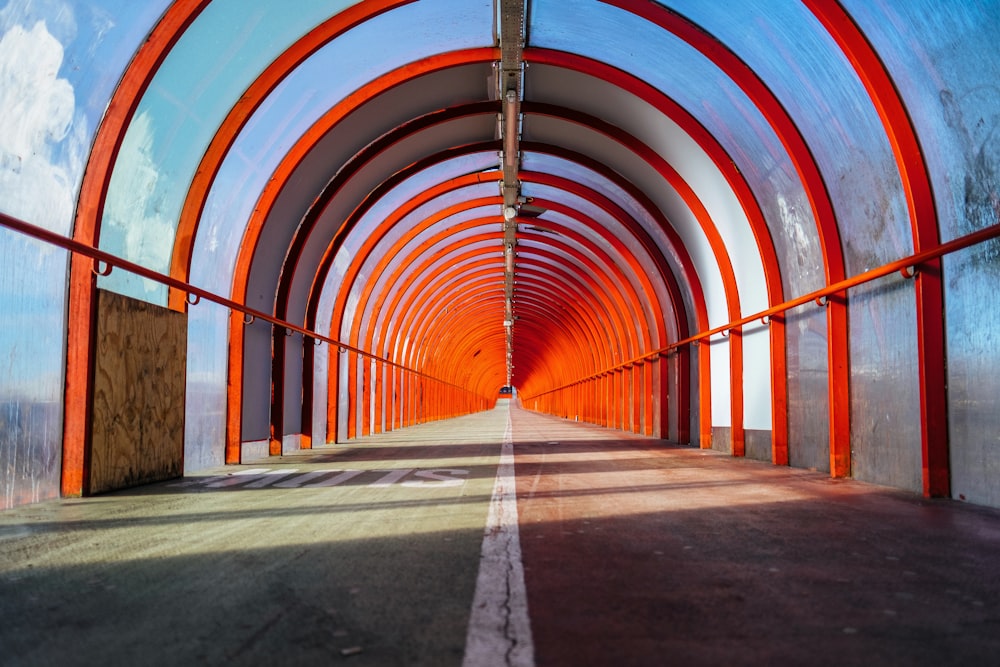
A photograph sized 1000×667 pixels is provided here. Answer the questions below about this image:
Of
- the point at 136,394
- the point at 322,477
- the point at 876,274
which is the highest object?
the point at 876,274

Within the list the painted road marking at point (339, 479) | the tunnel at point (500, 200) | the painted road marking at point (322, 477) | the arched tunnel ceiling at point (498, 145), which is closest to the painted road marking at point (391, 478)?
the painted road marking at point (322, 477)

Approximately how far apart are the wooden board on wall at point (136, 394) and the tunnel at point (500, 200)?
0.04 m

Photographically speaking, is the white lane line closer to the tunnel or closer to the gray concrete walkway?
the gray concrete walkway

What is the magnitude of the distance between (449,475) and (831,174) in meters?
6.28

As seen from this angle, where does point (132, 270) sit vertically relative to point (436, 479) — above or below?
above

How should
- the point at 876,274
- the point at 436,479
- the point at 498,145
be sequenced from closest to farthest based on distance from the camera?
1. the point at 876,274
2. the point at 436,479
3. the point at 498,145

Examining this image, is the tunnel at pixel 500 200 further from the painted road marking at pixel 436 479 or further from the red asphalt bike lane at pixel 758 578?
the red asphalt bike lane at pixel 758 578

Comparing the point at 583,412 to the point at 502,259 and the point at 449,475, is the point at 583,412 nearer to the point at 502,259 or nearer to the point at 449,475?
the point at 502,259

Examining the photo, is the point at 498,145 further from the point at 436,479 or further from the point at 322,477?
the point at 436,479

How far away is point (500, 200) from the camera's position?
67.6 ft

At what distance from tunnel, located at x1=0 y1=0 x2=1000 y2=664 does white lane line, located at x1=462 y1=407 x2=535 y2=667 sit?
4.35 metres

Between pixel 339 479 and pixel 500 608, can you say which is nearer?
pixel 500 608

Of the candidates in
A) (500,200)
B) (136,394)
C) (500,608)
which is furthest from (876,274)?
(500,200)

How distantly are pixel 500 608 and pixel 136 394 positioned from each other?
6.88 metres
